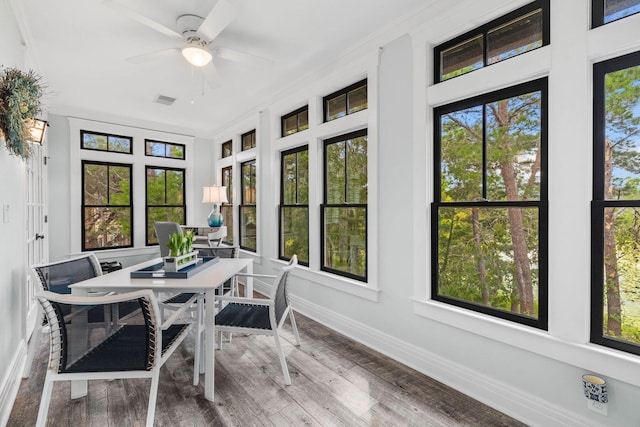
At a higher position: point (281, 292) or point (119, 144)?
point (119, 144)

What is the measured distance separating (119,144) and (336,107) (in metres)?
4.14

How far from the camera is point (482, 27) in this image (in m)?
2.22

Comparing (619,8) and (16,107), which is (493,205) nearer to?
(619,8)

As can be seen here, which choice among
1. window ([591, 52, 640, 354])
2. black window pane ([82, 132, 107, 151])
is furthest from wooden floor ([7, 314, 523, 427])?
black window pane ([82, 132, 107, 151])

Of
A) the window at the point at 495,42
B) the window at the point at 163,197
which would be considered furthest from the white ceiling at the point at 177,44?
the window at the point at 163,197

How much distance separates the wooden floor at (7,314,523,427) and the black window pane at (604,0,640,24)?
2401mm

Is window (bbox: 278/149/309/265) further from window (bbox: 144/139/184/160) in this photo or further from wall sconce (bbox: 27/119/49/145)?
window (bbox: 144/139/184/160)

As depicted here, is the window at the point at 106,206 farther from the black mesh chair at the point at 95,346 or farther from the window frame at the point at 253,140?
the black mesh chair at the point at 95,346

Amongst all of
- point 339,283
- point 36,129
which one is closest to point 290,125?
point 339,283

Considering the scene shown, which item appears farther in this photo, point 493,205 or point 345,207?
point 345,207

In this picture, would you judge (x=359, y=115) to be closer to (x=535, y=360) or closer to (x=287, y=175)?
(x=287, y=175)

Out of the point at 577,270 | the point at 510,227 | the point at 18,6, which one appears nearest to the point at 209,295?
the point at 510,227

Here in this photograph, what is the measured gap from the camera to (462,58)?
2367 mm

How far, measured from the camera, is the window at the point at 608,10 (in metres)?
1.66
